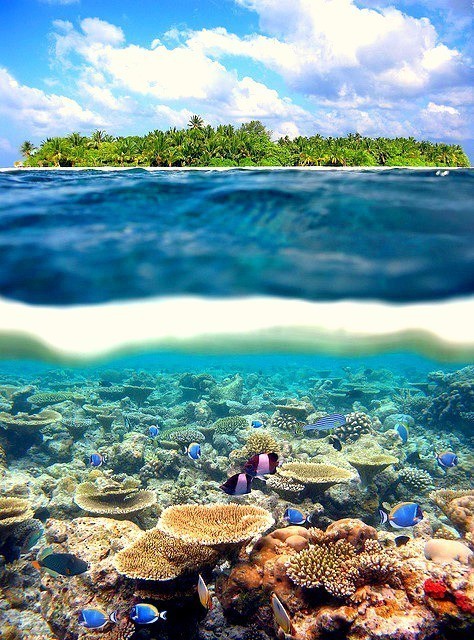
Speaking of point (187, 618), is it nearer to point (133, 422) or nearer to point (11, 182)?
point (11, 182)

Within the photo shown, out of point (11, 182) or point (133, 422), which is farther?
point (133, 422)

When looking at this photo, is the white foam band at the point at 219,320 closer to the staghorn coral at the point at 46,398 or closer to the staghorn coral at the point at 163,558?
the staghorn coral at the point at 46,398

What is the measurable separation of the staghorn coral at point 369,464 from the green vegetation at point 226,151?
863 centimetres

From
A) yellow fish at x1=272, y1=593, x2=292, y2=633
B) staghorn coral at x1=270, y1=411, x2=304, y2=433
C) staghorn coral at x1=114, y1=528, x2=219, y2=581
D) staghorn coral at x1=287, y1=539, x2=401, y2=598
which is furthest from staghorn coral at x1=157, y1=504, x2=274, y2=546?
staghorn coral at x1=270, y1=411, x2=304, y2=433

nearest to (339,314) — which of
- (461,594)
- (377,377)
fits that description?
(461,594)

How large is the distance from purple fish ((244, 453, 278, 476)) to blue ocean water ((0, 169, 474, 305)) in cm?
383

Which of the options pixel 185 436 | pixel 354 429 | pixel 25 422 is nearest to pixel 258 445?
pixel 185 436

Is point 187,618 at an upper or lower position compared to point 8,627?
upper

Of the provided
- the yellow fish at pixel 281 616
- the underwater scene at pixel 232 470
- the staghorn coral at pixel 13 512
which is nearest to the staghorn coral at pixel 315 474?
the underwater scene at pixel 232 470

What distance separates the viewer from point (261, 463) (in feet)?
16.2

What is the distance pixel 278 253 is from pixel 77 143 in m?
10.6

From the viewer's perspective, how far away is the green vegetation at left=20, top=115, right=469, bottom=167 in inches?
512

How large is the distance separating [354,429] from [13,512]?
28.1 feet

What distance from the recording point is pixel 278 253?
7621 millimetres
